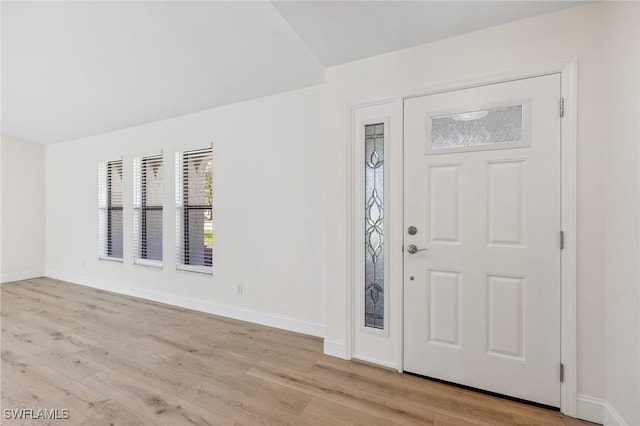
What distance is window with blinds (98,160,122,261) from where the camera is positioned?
484 cm

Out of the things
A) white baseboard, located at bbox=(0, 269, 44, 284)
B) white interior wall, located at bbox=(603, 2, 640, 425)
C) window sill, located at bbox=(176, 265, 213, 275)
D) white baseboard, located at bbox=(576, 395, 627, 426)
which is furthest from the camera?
white baseboard, located at bbox=(0, 269, 44, 284)

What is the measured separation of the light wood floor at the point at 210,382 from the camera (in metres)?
1.83

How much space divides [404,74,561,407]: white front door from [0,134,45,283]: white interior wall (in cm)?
739

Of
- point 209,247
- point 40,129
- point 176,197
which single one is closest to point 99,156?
point 40,129

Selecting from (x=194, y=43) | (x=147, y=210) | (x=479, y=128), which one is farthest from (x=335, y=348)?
(x=147, y=210)

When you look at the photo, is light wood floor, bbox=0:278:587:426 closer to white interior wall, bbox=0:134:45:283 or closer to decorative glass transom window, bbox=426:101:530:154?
decorative glass transom window, bbox=426:101:530:154

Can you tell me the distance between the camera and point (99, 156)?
5.01 metres

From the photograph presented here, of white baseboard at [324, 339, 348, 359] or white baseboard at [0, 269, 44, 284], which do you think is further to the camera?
white baseboard at [0, 269, 44, 284]

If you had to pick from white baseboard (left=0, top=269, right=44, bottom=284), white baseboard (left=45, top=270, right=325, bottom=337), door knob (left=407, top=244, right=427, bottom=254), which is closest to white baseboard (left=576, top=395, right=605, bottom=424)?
door knob (left=407, top=244, right=427, bottom=254)

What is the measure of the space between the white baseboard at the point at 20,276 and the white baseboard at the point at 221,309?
1.44m

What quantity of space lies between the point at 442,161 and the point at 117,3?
2.99m

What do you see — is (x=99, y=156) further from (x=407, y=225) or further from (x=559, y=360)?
(x=559, y=360)

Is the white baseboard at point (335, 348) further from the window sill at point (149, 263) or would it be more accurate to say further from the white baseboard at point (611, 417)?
the window sill at point (149, 263)

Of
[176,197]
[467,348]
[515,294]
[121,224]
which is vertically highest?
[176,197]
